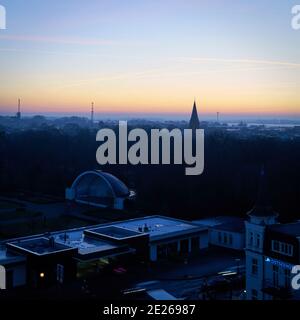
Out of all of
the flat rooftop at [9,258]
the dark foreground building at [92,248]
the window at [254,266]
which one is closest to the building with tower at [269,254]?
the window at [254,266]

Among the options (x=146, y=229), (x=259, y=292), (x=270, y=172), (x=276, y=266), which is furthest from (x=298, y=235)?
(x=270, y=172)

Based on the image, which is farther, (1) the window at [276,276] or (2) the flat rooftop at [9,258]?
(2) the flat rooftop at [9,258]

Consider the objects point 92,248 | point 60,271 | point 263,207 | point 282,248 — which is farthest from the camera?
point 92,248

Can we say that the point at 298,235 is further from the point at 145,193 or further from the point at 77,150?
the point at 77,150

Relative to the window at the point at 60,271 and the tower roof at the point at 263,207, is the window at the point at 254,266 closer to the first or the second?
the tower roof at the point at 263,207

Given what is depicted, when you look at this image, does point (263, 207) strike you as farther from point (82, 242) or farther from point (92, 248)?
point (82, 242)

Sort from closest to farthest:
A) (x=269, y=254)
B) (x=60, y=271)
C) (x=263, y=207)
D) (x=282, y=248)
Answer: (x=282, y=248) < (x=269, y=254) < (x=263, y=207) < (x=60, y=271)

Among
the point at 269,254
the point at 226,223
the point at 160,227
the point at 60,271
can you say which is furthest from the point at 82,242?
the point at 269,254
